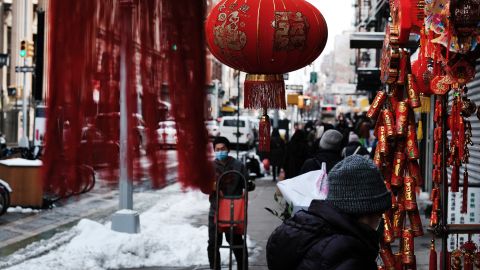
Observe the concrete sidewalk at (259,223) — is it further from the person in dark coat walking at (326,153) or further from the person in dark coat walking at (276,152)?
the person in dark coat walking at (326,153)

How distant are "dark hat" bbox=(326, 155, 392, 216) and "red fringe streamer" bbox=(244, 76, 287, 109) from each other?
1.83 m

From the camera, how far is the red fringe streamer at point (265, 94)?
4355mm

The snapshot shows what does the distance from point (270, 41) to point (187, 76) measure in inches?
109

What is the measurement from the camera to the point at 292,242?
2.48 m

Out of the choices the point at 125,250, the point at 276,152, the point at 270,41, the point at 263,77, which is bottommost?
the point at 125,250

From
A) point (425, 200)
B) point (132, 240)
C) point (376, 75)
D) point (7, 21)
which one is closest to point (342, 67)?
point (7, 21)

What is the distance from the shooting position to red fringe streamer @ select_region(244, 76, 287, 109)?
4355mm

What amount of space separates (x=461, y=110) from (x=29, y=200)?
10170 millimetres

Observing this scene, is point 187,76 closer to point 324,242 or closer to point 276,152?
point 324,242

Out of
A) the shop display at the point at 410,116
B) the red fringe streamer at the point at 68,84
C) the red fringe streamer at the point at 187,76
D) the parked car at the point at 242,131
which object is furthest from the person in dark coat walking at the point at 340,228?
the parked car at the point at 242,131

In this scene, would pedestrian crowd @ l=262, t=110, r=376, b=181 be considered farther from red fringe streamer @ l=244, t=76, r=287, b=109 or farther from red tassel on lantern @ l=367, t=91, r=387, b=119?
red fringe streamer @ l=244, t=76, r=287, b=109

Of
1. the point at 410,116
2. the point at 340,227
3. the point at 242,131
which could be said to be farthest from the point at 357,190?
the point at 242,131

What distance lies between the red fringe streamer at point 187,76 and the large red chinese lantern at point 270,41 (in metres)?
2.52

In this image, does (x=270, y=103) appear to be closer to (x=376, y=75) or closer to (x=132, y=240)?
(x=132, y=240)
